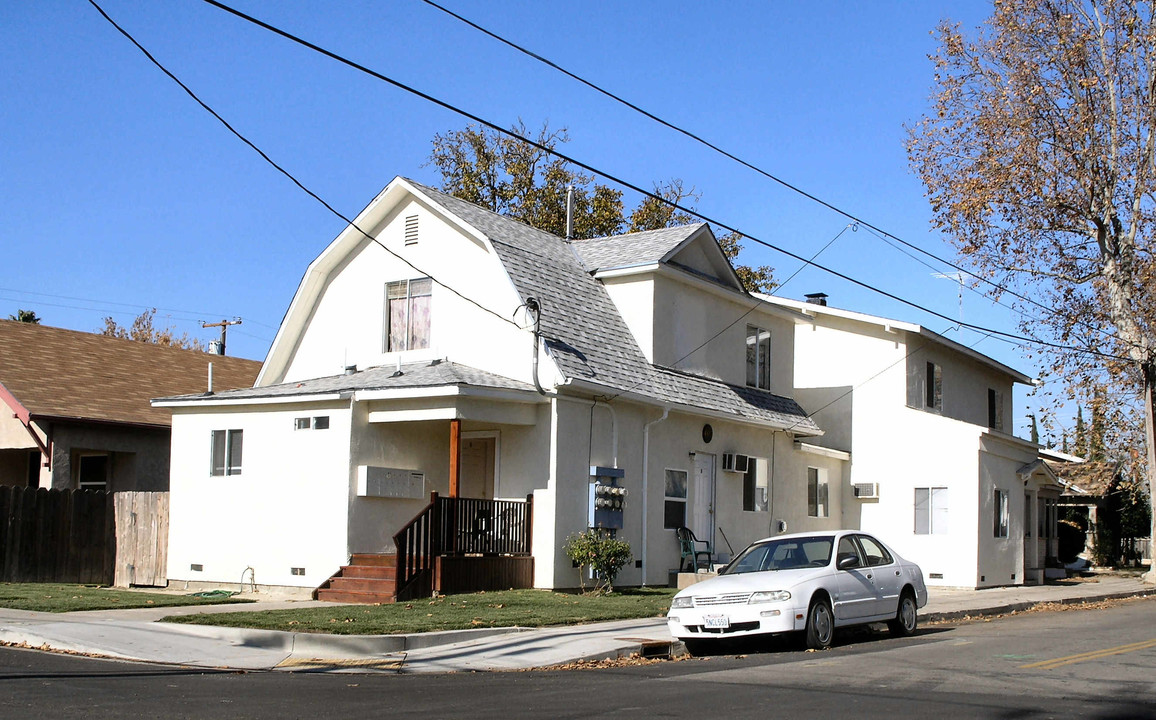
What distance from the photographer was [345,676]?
11805 millimetres

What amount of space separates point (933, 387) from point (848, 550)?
54.7 ft

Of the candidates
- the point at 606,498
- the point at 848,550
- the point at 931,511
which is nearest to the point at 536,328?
the point at 606,498

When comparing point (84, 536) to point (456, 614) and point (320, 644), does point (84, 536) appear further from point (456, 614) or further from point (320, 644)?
point (320, 644)

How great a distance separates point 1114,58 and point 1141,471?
12549 millimetres

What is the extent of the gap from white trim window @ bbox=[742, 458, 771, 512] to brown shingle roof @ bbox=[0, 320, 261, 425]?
1305cm

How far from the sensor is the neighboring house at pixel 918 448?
27.0 meters

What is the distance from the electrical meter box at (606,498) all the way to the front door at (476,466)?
2427mm

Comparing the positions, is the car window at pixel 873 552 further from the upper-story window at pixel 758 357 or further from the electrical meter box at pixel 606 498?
the upper-story window at pixel 758 357

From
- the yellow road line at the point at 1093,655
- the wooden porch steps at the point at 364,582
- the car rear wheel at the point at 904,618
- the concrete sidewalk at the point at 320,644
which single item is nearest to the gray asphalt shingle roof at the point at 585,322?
the wooden porch steps at the point at 364,582

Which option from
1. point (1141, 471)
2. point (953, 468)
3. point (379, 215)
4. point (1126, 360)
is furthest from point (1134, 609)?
point (379, 215)

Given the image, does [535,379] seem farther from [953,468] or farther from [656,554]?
[953,468]

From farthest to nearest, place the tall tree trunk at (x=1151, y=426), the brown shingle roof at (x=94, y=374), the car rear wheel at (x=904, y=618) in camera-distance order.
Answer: the tall tree trunk at (x=1151, y=426) < the brown shingle roof at (x=94, y=374) < the car rear wheel at (x=904, y=618)

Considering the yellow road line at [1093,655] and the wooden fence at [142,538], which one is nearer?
the yellow road line at [1093,655]

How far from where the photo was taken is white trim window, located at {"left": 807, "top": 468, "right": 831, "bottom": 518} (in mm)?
28344
